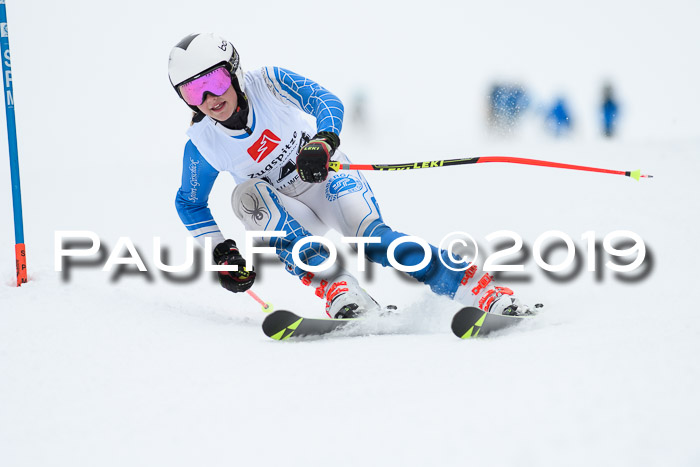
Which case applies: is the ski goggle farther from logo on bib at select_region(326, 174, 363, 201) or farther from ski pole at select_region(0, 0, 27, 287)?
ski pole at select_region(0, 0, 27, 287)

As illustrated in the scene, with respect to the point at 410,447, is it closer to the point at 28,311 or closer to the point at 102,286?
the point at 28,311

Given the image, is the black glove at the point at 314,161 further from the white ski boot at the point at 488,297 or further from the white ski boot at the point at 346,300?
the white ski boot at the point at 488,297

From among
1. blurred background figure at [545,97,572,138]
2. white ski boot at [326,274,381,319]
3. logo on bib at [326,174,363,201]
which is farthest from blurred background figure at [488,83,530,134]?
white ski boot at [326,274,381,319]

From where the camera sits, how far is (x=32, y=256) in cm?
507

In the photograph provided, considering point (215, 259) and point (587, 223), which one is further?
point (587, 223)

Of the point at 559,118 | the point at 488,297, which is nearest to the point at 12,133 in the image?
the point at 488,297

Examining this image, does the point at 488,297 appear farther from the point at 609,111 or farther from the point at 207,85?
the point at 609,111

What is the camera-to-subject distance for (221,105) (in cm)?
303

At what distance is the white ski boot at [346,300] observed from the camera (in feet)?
9.34

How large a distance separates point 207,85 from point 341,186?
2.67 ft

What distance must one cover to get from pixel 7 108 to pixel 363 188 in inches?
80.2

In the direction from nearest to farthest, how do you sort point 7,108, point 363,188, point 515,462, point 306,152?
point 515,462, point 306,152, point 363,188, point 7,108

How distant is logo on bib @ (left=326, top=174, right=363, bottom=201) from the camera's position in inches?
127

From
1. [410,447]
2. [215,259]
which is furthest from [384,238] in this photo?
[410,447]
